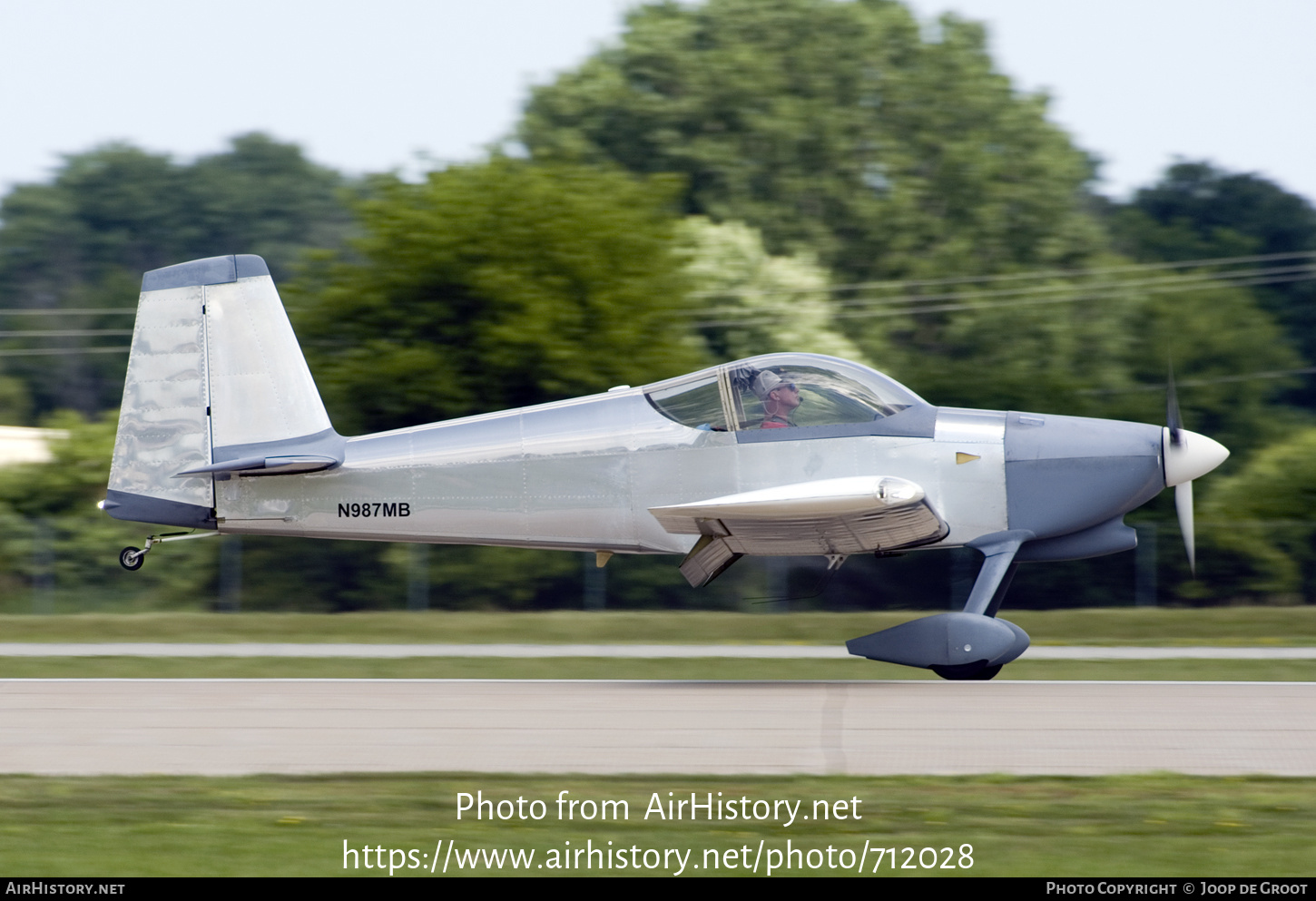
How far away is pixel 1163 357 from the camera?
4097cm

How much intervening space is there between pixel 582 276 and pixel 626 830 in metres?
14.5

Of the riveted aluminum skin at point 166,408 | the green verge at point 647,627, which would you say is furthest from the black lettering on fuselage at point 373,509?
the green verge at point 647,627

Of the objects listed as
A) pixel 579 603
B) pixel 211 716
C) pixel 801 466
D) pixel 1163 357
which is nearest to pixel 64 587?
pixel 579 603

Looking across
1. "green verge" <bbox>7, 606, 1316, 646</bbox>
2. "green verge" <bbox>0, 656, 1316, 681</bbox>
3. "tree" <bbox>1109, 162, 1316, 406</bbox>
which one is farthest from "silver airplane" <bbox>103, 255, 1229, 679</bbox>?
"tree" <bbox>1109, 162, 1316, 406</bbox>

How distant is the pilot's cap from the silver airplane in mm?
17

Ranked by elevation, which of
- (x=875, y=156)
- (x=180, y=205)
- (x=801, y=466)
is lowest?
(x=801, y=466)

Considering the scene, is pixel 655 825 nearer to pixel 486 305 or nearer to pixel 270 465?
pixel 270 465

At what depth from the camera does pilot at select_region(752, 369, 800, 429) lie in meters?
11.7

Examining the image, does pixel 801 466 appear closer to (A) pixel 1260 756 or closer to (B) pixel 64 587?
(A) pixel 1260 756

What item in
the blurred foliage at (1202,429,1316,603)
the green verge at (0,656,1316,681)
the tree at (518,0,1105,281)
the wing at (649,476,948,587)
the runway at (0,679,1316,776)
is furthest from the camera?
the tree at (518,0,1105,281)

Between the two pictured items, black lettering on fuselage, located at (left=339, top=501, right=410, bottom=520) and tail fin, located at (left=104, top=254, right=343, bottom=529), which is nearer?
black lettering on fuselage, located at (left=339, top=501, right=410, bottom=520)

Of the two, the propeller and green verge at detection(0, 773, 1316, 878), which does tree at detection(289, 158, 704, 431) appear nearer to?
the propeller

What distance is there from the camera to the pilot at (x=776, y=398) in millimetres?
11680

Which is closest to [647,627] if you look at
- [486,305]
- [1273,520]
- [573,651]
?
[573,651]
